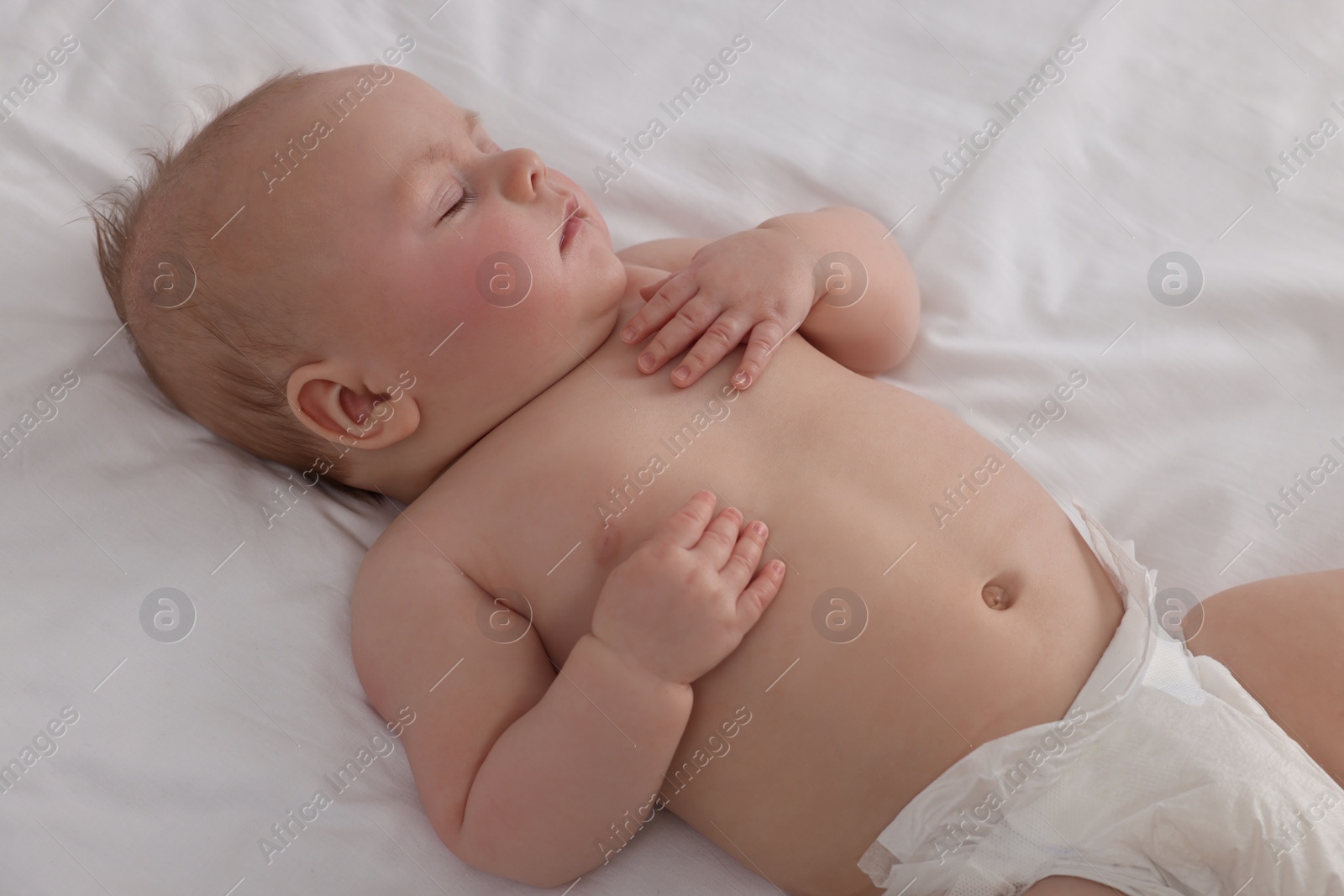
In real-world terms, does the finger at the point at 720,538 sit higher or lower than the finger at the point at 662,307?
lower

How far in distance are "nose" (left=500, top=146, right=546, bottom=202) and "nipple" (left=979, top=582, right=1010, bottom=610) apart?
2.72 ft

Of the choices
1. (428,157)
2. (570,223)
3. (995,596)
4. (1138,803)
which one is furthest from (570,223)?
(1138,803)

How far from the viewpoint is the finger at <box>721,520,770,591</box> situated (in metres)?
1.30

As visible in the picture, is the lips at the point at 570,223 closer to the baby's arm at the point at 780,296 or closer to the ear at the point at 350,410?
the baby's arm at the point at 780,296

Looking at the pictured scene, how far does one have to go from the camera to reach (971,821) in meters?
1.27

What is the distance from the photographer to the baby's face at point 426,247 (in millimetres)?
1376

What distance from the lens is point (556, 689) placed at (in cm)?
130

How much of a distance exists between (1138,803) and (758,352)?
2.46 ft

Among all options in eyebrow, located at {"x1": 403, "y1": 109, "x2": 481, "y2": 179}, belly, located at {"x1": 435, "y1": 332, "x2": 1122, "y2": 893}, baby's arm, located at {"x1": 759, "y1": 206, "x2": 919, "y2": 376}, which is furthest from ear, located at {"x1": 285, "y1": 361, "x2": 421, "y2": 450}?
baby's arm, located at {"x1": 759, "y1": 206, "x2": 919, "y2": 376}

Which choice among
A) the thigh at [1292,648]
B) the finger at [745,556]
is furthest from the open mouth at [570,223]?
the thigh at [1292,648]

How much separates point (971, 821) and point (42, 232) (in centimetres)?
167

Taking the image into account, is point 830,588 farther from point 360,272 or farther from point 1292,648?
point 360,272

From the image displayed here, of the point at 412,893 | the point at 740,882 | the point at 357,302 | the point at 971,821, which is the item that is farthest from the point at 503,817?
the point at 357,302

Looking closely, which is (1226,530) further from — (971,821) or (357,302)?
(357,302)
